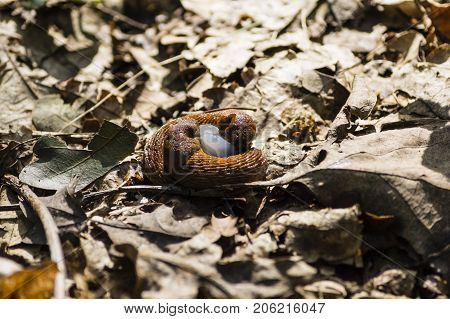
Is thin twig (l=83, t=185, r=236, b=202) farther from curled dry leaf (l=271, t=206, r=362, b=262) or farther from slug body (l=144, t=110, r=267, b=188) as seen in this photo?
curled dry leaf (l=271, t=206, r=362, b=262)

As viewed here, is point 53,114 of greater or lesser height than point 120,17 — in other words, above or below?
below

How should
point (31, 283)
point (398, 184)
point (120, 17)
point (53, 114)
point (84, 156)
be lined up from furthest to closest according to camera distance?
point (120, 17)
point (53, 114)
point (84, 156)
point (398, 184)
point (31, 283)

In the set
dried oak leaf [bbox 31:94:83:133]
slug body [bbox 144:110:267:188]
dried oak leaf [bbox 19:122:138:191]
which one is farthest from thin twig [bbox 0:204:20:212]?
dried oak leaf [bbox 31:94:83:133]

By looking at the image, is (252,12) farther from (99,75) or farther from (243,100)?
(99,75)

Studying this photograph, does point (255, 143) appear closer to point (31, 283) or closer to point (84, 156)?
point (84, 156)

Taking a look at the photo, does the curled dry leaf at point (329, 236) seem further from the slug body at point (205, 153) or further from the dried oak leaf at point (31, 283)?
the dried oak leaf at point (31, 283)

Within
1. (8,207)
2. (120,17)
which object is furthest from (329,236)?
(120,17)

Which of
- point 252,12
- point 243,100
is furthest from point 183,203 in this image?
point 252,12
